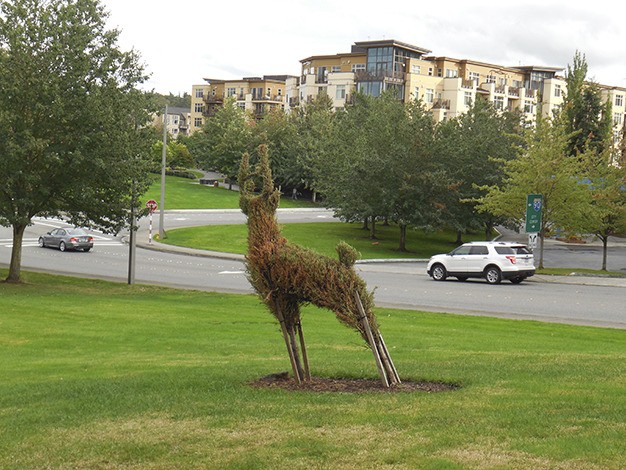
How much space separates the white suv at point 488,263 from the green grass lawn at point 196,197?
43.8 metres

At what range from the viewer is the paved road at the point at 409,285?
24.9 meters

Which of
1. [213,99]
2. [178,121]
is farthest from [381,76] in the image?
[178,121]

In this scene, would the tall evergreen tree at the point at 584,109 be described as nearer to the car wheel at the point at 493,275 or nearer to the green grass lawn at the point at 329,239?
the green grass lawn at the point at 329,239

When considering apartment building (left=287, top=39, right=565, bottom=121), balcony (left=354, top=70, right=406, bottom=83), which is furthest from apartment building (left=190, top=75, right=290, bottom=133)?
balcony (left=354, top=70, right=406, bottom=83)

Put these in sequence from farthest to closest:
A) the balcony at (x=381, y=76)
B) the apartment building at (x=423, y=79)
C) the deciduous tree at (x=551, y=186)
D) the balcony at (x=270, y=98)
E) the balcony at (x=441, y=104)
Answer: the balcony at (x=270, y=98) < the balcony at (x=441, y=104) < the apartment building at (x=423, y=79) < the balcony at (x=381, y=76) < the deciduous tree at (x=551, y=186)

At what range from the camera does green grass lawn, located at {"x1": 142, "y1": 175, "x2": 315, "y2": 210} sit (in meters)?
79.9

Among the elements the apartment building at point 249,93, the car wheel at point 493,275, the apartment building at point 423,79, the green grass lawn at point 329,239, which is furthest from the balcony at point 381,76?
the car wheel at point 493,275

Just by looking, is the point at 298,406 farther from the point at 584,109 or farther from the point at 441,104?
the point at 441,104

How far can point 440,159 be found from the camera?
5400 centimetres

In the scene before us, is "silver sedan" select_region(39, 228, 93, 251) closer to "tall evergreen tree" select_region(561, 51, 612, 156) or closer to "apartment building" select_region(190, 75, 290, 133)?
"tall evergreen tree" select_region(561, 51, 612, 156)

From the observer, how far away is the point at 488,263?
34.7 metres

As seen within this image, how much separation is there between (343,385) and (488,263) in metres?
25.3

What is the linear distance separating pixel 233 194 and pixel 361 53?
26878mm

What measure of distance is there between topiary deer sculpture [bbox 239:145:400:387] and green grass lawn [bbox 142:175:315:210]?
66030mm
